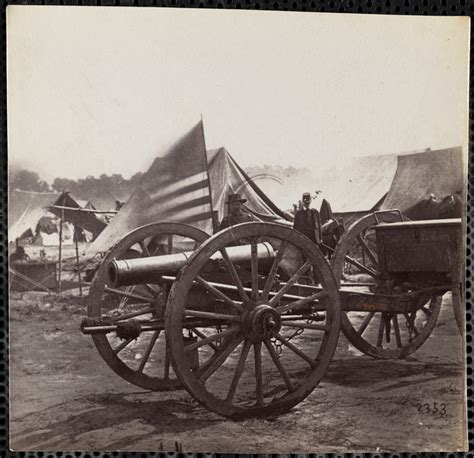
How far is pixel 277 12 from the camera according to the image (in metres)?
5.29

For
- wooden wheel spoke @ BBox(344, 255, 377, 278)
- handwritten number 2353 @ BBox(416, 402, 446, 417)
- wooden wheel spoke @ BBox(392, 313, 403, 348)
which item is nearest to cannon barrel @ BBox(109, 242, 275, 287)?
wooden wheel spoke @ BBox(344, 255, 377, 278)

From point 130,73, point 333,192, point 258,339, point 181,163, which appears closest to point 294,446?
point 258,339

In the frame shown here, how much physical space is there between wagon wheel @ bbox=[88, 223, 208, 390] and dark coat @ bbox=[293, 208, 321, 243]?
0.71m

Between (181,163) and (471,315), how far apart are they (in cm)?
248

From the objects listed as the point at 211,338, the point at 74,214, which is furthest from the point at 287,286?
the point at 74,214

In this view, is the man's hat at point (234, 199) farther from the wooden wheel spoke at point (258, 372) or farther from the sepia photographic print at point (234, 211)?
the wooden wheel spoke at point (258, 372)

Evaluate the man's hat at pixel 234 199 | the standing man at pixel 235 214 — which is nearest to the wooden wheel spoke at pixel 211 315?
the standing man at pixel 235 214

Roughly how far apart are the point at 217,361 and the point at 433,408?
1.77 meters

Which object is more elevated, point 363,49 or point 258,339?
point 363,49

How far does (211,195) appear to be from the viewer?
5.58 meters

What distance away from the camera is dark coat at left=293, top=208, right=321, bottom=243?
215 inches

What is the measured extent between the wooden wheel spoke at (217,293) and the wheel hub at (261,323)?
9 centimetres

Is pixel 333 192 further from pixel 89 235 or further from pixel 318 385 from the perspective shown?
pixel 89 235

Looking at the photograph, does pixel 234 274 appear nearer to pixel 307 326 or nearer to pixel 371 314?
pixel 307 326
